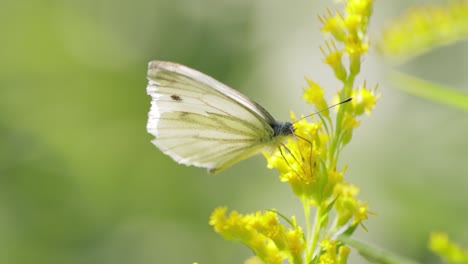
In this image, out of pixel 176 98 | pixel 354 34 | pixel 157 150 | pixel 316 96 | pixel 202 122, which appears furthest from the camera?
pixel 157 150

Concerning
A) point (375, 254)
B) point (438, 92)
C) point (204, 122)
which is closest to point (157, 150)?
point (204, 122)

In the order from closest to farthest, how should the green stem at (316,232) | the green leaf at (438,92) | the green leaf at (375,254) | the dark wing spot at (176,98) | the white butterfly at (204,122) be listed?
1. the green leaf at (375,254)
2. the green leaf at (438,92)
3. the green stem at (316,232)
4. the white butterfly at (204,122)
5. the dark wing spot at (176,98)

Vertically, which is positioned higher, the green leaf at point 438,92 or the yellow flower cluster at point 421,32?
the yellow flower cluster at point 421,32

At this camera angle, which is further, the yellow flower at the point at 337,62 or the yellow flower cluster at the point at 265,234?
the yellow flower at the point at 337,62

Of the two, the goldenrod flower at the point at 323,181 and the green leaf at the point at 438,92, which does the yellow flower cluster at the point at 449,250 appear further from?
the green leaf at the point at 438,92

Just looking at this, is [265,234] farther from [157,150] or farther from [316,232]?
[157,150]

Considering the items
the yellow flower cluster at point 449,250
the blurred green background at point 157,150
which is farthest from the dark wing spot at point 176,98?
the blurred green background at point 157,150
